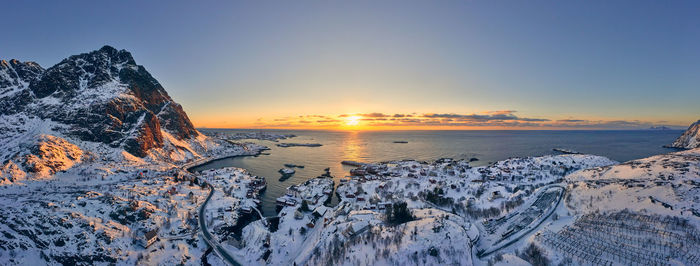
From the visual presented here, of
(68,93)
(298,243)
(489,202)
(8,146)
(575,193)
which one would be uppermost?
(68,93)

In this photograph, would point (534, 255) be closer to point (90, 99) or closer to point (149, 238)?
point (149, 238)

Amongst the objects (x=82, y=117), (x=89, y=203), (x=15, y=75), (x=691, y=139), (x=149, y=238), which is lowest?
(x=149, y=238)

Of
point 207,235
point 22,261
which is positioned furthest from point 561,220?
point 22,261

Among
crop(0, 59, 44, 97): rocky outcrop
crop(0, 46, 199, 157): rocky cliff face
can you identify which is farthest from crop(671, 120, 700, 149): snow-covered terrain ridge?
crop(0, 59, 44, 97): rocky outcrop

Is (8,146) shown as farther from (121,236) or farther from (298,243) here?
(298,243)

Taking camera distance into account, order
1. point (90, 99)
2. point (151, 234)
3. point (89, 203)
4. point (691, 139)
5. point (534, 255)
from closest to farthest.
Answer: point (534, 255) → point (151, 234) → point (89, 203) → point (90, 99) → point (691, 139)

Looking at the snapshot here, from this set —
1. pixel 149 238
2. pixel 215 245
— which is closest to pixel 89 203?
pixel 149 238

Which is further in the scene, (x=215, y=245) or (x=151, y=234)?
(x=215, y=245)
